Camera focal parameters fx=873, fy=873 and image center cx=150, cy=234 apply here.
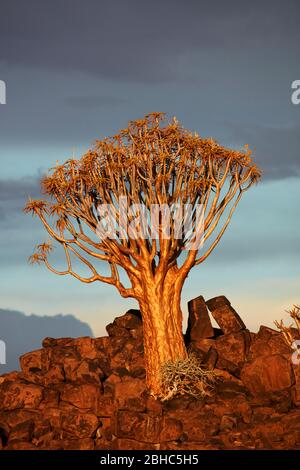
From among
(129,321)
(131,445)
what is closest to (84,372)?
(129,321)

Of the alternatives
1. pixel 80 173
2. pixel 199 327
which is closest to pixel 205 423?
pixel 199 327

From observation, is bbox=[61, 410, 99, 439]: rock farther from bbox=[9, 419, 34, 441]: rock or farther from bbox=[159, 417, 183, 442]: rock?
bbox=[159, 417, 183, 442]: rock

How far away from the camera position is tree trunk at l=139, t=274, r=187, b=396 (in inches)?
953

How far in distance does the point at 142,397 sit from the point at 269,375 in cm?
Answer: 356

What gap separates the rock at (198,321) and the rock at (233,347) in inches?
30.0

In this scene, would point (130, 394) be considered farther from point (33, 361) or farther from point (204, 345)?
point (33, 361)

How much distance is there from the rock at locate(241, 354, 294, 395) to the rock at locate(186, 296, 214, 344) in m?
2.53

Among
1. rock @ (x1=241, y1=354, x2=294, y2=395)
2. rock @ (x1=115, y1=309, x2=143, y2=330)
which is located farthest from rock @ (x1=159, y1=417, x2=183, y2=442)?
rock @ (x1=115, y1=309, x2=143, y2=330)

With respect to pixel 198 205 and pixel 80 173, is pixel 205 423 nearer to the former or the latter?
pixel 198 205

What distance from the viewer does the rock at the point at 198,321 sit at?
2634 centimetres

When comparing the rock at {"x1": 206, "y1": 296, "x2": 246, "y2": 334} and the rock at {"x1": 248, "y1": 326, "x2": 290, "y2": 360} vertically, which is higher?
the rock at {"x1": 206, "y1": 296, "x2": 246, "y2": 334}
